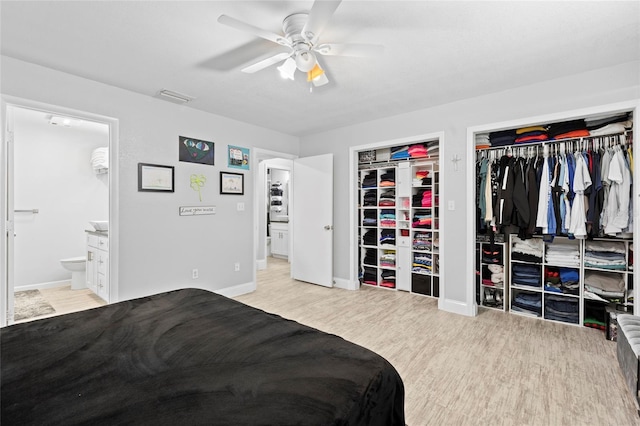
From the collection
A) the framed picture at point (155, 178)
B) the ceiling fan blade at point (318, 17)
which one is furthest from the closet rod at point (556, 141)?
the framed picture at point (155, 178)

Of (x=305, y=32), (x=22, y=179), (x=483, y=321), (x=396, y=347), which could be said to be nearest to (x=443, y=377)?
(x=396, y=347)

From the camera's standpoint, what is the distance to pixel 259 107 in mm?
3629

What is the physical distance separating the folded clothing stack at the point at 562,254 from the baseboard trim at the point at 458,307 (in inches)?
36.1

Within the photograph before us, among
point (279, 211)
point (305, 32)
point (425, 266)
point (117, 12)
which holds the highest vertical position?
point (117, 12)

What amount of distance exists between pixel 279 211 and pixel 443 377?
5896mm

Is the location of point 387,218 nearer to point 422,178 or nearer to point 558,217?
point 422,178

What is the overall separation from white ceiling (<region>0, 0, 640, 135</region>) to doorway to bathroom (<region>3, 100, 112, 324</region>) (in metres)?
2.03

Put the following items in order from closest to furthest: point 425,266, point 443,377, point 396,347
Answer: point 443,377
point 396,347
point 425,266

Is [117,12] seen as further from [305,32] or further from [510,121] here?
[510,121]

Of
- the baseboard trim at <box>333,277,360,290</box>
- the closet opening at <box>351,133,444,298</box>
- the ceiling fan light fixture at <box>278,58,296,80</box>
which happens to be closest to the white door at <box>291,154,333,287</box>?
the baseboard trim at <box>333,277,360,290</box>

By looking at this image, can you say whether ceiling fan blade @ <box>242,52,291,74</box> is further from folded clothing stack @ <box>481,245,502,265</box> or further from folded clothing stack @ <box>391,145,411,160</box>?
folded clothing stack @ <box>481,245,502,265</box>

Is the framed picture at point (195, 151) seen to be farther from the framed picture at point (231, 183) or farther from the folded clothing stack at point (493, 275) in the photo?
the folded clothing stack at point (493, 275)

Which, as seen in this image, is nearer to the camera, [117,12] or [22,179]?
[117,12]

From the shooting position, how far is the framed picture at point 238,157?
13.4 feet
